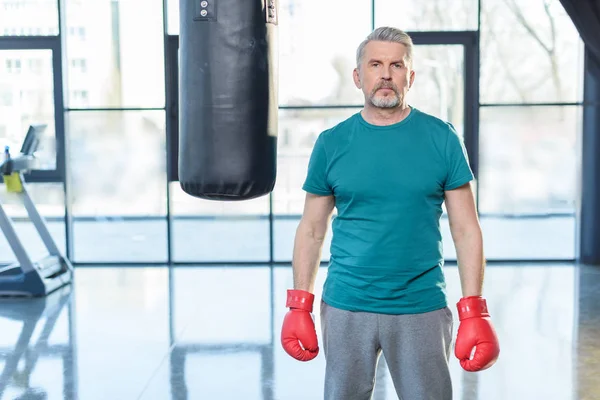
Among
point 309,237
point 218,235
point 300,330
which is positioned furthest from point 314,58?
point 300,330

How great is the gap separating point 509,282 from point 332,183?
13.1 feet

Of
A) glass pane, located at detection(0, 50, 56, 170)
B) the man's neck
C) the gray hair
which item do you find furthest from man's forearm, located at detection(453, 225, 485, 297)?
glass pane, located at detection(0, 50, 56, 170)

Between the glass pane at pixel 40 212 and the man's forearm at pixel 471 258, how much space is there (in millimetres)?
4812

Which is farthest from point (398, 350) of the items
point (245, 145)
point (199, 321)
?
point (199, 321)

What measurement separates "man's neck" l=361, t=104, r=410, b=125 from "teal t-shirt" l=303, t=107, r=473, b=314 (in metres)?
0.02

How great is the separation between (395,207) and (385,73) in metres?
0.32

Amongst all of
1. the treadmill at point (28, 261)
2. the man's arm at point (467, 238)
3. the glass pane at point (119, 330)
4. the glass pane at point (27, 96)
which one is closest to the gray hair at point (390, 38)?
the man's arm at point (467, 238)

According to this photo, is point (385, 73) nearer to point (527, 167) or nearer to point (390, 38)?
point (390, 38)

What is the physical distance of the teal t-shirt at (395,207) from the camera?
→ 6.30ft

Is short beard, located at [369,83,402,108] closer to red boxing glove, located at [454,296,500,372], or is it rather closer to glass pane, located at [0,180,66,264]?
red boxing glove, located at [454,296,500,372]

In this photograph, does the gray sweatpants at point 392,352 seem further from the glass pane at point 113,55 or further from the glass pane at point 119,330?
the glass pane at point 113,55

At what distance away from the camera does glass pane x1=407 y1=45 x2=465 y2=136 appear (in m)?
6.43

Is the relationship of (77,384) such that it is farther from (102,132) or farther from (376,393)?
(102,132)

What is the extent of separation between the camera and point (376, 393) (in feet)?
11.0
